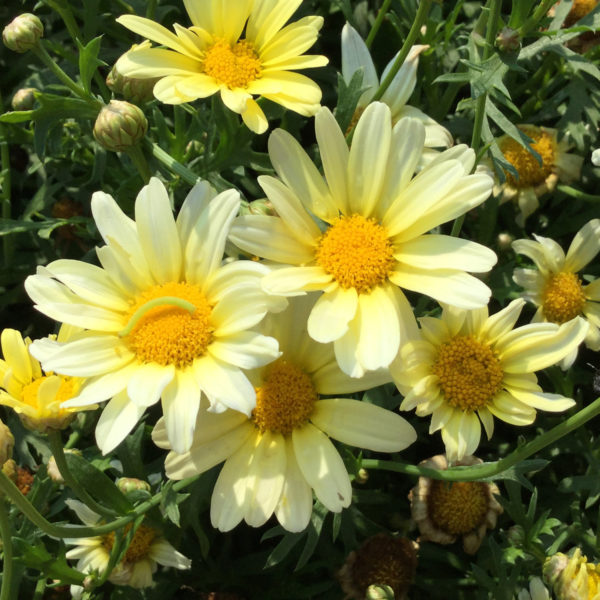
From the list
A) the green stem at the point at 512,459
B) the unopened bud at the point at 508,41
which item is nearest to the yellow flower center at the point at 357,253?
the green stem at the point at 512,459

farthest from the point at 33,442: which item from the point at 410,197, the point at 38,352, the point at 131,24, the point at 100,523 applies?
the point at 410,197

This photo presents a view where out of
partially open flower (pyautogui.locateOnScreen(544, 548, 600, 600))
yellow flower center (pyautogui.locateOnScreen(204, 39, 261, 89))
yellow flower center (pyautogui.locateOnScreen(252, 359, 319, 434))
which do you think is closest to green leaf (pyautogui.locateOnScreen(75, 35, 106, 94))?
yellow flower center (pyautogui.locateOnScreen(204, 39, 261, 89))

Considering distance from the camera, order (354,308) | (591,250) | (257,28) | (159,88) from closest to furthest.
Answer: (354,308) < (159,88) < (257,28) < (591,250)

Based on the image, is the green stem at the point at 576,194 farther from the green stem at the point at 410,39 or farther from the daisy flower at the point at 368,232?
the daisy flower at the point at 368,232

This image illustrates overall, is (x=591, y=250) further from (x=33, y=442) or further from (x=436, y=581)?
(x=33, y=442)

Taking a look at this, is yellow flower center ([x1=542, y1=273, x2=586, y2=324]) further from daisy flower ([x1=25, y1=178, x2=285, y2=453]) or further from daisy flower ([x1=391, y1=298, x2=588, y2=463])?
daisy flower ([x1=25, y1=178, x2=285, y2=453])

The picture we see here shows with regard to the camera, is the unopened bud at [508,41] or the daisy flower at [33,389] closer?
the daisy flower at [33,389]
